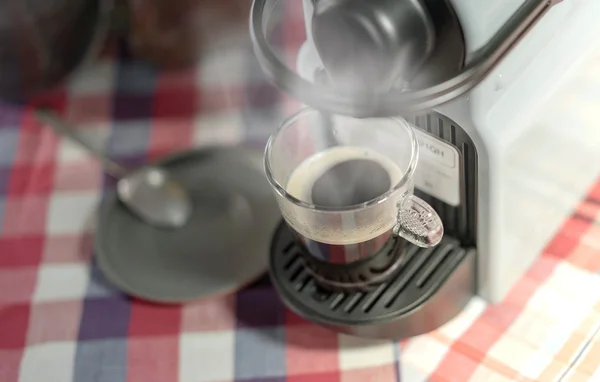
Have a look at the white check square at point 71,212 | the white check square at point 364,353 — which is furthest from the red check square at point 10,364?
the white check square at point 364,353

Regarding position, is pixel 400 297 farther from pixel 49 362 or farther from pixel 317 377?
pixel 49 362

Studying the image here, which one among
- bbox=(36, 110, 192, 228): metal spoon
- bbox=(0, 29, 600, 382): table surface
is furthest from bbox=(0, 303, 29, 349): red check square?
bbox=(36, 110, 192, 228): metal spoon

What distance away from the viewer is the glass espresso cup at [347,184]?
422 millimetres

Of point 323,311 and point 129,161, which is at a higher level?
point 323,311

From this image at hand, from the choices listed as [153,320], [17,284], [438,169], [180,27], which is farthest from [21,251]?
[438,169]

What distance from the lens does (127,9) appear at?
75 cm

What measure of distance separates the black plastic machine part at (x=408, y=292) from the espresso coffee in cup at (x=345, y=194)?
0.03 meters

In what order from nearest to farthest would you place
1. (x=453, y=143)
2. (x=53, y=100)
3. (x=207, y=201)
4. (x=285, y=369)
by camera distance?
(x=453, y=143), (x=285, y=369), (x=207, y=201), (x=53, y=100)

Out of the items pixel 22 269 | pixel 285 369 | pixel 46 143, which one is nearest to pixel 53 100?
pixel 46 143

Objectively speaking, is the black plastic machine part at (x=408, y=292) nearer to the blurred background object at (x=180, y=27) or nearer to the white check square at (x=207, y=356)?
the white check square at (x=207, y=356)

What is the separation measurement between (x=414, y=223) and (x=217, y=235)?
0.69 ft

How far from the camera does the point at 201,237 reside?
59 centimetres

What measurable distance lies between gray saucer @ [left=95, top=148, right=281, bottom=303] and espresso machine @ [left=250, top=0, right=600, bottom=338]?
0.07 m

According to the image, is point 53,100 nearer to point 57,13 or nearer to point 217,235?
point 57,13
